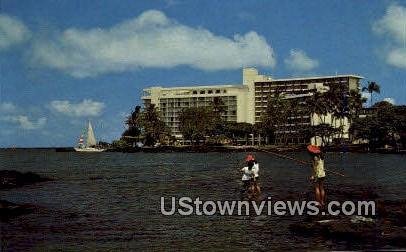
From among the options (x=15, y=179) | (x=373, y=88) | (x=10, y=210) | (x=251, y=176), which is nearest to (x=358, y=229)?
(x=251, y=176)

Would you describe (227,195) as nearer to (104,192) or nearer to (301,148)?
(104,192)

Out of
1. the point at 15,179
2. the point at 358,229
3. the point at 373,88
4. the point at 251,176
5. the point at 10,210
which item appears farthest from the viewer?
the point at 373,88

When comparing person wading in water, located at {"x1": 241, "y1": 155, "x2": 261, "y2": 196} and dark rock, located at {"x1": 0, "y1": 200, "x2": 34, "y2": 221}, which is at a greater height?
person wading in water, located at {"x1": 241, "y1": 155, "x2": 261, "y2": 196}

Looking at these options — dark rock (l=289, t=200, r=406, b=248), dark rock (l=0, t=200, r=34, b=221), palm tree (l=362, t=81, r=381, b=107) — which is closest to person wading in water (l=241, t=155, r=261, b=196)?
dark rock (l=289, t=200, r=406, b=248)

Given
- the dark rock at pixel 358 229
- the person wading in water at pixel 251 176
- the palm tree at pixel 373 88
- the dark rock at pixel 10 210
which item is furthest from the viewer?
the palm tree at pixel 373 88

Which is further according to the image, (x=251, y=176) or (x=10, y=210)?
(x=251, y=176)

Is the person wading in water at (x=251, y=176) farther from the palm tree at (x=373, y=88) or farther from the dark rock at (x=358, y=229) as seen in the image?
the palm tree at (x=373, y=88)

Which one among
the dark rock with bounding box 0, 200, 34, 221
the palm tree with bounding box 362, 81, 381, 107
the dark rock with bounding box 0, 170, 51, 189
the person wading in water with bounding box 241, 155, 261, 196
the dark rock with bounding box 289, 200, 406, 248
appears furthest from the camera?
the palm tree with bounding box 362, 81, 381, 107

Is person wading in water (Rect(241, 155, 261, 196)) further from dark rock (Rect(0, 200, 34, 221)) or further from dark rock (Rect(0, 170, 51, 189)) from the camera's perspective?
dark rock (Rect(0, 170, 51, 189))

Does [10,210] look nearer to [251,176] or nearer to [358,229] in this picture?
[251,176]

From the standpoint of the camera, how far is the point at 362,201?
102 ft

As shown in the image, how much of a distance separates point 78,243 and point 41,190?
2650 centimetres

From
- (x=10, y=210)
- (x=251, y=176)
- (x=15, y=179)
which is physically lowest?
(x=10, y=210)

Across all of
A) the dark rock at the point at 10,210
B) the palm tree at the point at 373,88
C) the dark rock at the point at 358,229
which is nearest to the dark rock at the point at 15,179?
the dark rock at the point at 10,210
